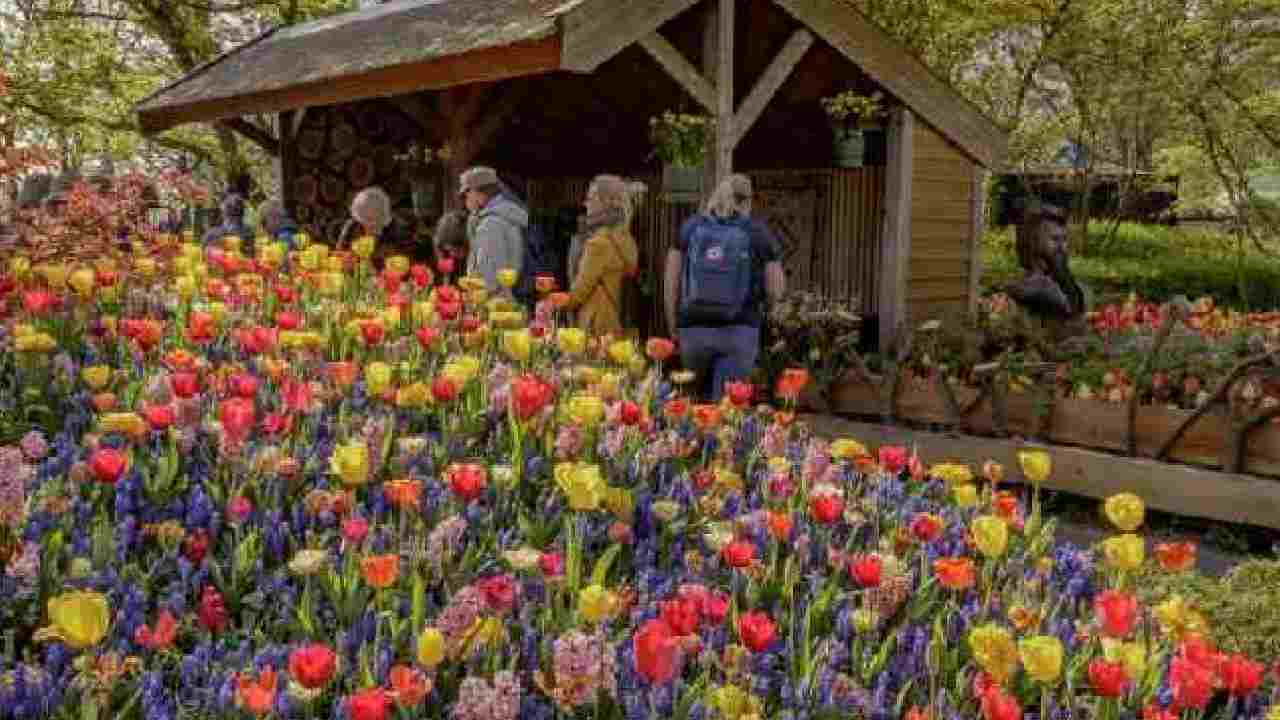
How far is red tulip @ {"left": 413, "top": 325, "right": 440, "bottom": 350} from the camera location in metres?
3.90

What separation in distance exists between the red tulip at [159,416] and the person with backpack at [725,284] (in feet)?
15.2

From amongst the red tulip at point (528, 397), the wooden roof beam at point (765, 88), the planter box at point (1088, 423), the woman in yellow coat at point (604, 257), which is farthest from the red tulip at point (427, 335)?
the wooden roof beam at point (765, 88)

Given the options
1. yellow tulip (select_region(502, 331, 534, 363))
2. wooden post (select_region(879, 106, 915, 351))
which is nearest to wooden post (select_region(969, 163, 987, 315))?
wooden post (select_region(879, 106, 915, 351))

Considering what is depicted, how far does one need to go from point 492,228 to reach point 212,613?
5395mm

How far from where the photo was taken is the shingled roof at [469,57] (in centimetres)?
829

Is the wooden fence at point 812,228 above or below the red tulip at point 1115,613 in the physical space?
above

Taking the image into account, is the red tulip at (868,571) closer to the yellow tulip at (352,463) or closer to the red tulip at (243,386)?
the yellow tulip at (352,463)

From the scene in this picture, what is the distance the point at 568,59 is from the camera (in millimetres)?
8070

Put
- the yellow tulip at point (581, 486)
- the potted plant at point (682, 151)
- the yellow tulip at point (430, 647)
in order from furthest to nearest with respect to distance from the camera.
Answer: the potted plant at point (682, 151) < the yellow tulip at point (581, 486) < the yellow tulip at point (430, 647)

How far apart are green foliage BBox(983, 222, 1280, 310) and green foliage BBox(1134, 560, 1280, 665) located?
13927 mm

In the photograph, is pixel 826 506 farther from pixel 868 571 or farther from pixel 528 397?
pixel 528 397

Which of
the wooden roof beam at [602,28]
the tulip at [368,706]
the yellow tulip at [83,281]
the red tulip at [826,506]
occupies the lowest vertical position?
the tulip at [368,706]

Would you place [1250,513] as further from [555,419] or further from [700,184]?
[555,419]

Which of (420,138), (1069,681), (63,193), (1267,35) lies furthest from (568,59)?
(1267,35)
